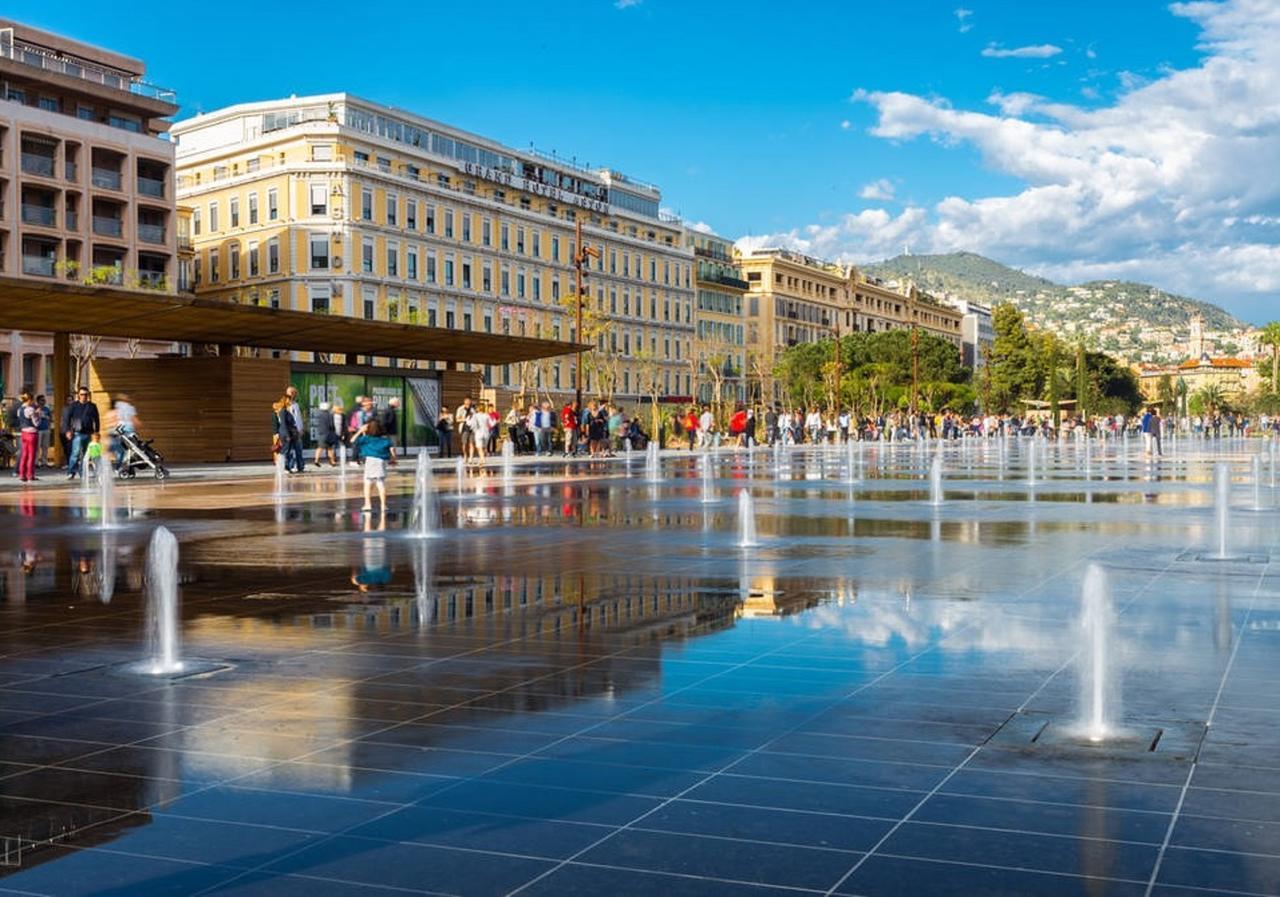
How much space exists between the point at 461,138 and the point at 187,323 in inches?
2267

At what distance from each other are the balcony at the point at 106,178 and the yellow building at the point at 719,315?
163 ft

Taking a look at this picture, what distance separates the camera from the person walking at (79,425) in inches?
1120

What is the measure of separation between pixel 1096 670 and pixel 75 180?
68.0m

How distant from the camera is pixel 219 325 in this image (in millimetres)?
32969

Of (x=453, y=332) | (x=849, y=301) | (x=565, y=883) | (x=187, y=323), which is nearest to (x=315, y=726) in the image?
(x=565, y=883)

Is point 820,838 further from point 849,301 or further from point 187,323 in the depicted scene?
point 849,301

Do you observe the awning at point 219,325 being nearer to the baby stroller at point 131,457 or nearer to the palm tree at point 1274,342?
the baby stroller at point 131,457

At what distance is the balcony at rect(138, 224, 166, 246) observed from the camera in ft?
228

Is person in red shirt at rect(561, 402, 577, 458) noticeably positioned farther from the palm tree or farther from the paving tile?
the palm tree

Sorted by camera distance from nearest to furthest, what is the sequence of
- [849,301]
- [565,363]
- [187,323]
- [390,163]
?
[187,323] < [390,163] < [565,363] < [849,301]

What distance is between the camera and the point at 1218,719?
5645 mm

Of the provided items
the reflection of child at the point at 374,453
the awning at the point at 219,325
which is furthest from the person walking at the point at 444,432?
the reflection of child at the point at 374,453

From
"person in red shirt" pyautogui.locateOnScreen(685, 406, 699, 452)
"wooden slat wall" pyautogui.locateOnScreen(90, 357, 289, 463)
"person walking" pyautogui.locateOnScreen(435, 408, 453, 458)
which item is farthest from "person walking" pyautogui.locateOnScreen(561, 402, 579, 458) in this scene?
"person in red shirt" pyautogui.locateOnScreen(685, 406, 699, 452)

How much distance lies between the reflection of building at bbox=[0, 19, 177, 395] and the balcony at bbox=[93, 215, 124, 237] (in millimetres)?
48
